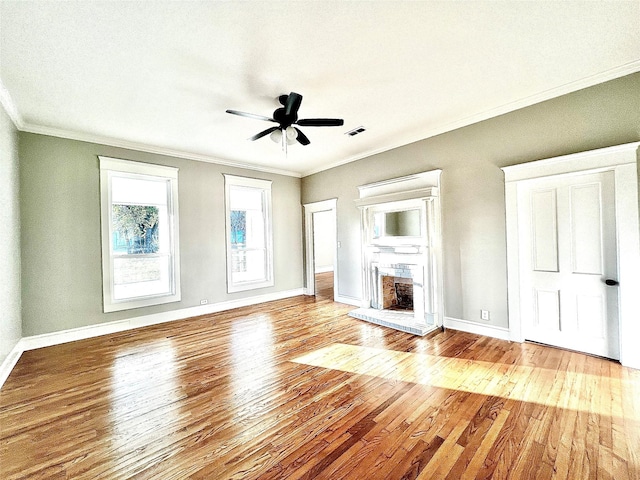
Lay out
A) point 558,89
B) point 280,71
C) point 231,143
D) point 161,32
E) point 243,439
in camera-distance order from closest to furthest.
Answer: point 243,439 < point 161,32 < point 280,71 < point 558,89 < point 231,143

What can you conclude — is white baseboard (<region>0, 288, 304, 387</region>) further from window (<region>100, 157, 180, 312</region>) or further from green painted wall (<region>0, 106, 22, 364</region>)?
window (<region>100, 157, 180, 312</region>)

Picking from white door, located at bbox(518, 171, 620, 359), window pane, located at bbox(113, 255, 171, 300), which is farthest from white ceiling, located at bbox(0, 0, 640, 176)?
window pane, located at bbox(113, 255, 171, 300)

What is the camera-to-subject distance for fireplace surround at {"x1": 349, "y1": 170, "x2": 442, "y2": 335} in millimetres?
4078

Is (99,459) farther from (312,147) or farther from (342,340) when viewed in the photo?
(312,147)

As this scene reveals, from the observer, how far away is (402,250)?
175 inches

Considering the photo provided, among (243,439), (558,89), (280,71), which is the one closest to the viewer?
(243,439)

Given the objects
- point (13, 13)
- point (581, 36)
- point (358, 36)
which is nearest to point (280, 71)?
point (358, 36)

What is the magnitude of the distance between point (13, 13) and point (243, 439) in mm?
3305

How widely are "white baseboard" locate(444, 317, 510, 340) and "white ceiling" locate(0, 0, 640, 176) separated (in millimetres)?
2764

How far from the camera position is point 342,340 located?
366 centimetres

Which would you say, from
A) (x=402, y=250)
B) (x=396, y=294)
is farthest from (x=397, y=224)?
(x=396, y=294)

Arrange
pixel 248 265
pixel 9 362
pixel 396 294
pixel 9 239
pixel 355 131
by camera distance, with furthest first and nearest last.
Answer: pixel 248 265 → pixel 396 294 → pixel 355 131 → pixel 9 239 → pixel 9 362

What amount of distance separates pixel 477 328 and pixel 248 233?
452 centimetres

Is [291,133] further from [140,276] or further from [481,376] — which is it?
[140,276]
